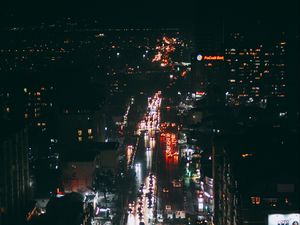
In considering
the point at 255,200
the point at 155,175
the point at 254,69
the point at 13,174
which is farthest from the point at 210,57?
the point at 255,200

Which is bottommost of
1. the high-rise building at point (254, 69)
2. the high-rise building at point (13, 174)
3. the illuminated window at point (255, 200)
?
the illuminated window at point (255, 200)

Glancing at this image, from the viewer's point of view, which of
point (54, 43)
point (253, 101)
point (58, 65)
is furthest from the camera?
point (253, 101)

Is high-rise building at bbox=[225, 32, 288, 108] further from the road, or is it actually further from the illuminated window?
the illuminated window

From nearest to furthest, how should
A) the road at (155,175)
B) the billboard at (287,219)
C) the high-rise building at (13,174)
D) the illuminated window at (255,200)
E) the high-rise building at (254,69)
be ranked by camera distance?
the billboard at (287,219) < the illuminated window at (255,200) < the high-rise building at (13,174) < the road at (155,175) < the high-rise building at (254,69)

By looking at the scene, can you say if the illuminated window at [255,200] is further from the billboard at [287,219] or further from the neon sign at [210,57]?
the neon sign at [210,57]

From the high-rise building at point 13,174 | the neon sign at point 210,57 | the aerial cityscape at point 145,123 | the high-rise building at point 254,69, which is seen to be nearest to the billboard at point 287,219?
the aerial cityscape at point 145,123

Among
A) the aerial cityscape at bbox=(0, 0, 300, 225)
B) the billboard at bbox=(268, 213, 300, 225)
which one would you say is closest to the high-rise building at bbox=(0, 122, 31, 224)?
the aerial cityscape at bbox=(0, 0, 300, 225)

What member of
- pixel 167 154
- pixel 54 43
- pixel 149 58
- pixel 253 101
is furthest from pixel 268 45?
pixel 54 43

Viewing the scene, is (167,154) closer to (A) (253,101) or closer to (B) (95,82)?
(B) (95,82)
